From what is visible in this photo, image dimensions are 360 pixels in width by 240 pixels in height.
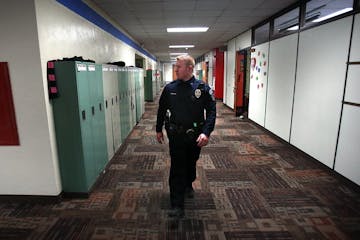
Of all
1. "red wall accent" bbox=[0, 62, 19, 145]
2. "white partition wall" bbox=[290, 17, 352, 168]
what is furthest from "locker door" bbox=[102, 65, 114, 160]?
"white partition wall" bbox=[290, 17, 352, 168]

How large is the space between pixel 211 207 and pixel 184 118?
939 millimetres

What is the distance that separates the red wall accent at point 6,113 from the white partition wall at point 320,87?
3.54m

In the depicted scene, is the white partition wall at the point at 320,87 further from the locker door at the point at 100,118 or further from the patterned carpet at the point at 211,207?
the locker door at the point at 100,118

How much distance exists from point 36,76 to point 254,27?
5.14m

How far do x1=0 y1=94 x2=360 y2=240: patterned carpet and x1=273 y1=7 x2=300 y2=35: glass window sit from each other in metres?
2.40

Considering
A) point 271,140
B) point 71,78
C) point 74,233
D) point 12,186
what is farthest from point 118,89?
point 271,140

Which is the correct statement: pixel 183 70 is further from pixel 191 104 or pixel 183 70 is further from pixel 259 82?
pixel 259 82

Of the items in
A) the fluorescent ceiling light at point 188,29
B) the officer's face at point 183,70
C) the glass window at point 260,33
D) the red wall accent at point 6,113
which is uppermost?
the fluorescent ceiling light at point 188,29

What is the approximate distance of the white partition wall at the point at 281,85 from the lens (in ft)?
13.1

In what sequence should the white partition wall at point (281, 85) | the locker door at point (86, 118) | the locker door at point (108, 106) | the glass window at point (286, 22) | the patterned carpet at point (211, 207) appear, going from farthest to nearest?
the glass window at point (286, 22) → the white partition wall at point (281, 85) → the locker door at point (108, 106) → the locker door at point (86, 118) → the patterned carpet at point (211, 207)

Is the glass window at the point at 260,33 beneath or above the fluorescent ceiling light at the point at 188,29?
beneath

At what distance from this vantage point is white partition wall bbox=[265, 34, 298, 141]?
3.98 metres

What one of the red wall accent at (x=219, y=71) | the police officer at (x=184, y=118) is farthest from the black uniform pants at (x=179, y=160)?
the red wall accent at (x=219, y=71)

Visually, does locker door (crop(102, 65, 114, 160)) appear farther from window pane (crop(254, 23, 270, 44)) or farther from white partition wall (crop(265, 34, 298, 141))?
window pane (crop(254, 23, 270, 44))
